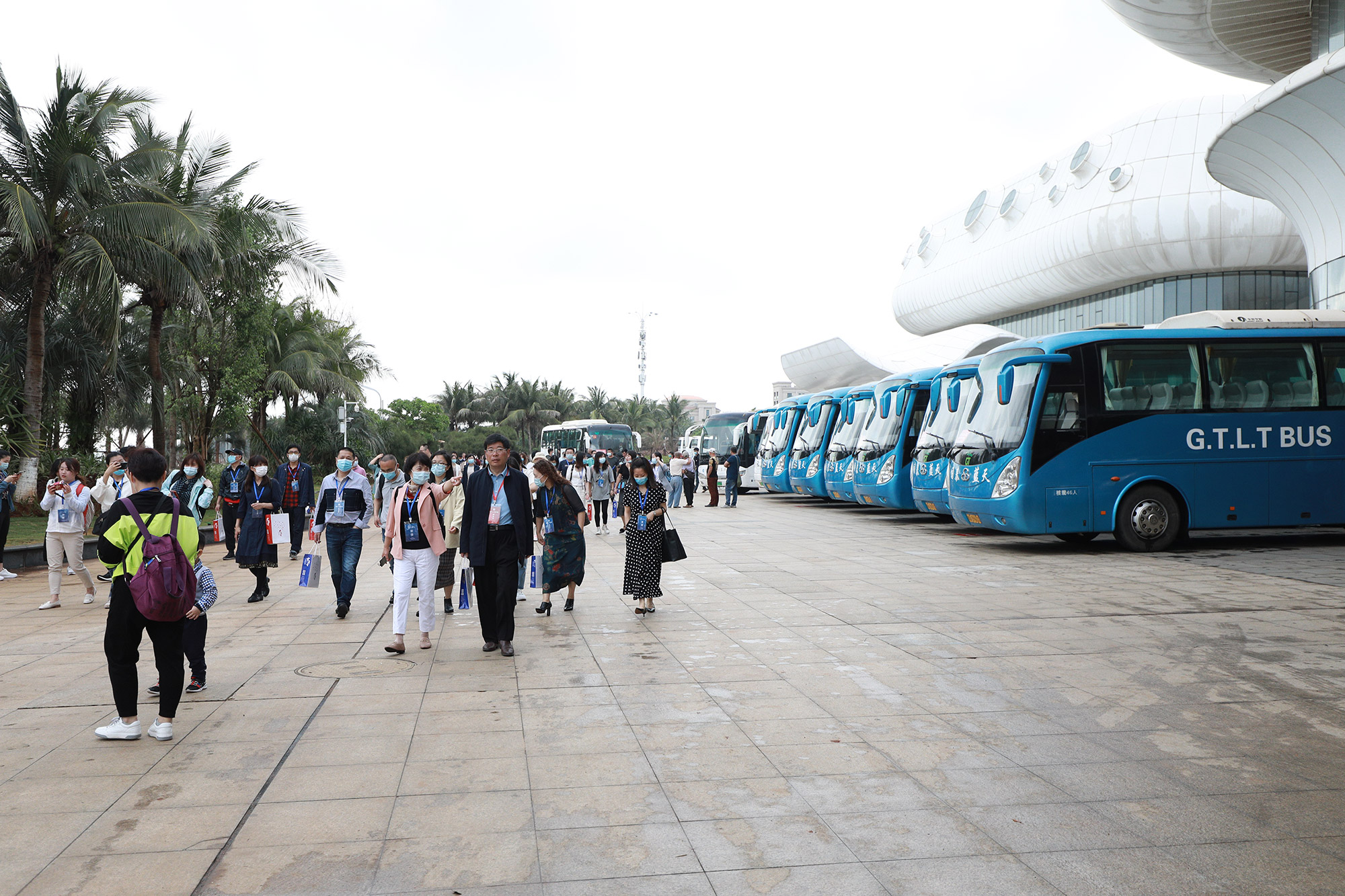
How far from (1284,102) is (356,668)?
2187cm

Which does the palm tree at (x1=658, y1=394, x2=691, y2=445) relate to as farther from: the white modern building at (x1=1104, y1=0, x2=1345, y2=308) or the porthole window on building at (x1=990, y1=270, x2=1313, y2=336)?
the white modern building at (x1=1104, y1=0, x2=1345, y2=308)

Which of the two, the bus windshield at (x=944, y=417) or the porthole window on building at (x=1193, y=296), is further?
the porthole window on building at (x=1193, y=296)

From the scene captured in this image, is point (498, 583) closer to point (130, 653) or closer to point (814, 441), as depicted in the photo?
point (130, 653)

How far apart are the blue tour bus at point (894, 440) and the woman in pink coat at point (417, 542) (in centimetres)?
1445

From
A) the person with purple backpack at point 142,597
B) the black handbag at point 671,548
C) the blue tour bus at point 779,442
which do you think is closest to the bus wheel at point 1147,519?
the black handbag at point 671,548

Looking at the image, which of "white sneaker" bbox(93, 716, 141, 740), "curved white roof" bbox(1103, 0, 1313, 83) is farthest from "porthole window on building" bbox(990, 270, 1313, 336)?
"white sneaker" bbox(93, 716, 141, 740)

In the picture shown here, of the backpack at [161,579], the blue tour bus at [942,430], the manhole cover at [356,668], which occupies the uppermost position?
the blue tour bus at [942,430]

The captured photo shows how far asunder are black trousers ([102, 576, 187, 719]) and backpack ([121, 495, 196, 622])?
0.06m

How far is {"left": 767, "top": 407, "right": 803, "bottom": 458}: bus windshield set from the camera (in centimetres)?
2952

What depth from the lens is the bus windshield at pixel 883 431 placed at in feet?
70.1

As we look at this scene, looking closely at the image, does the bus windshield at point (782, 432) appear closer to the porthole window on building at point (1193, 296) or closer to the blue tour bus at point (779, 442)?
the blue tour bus at point (779, 442)

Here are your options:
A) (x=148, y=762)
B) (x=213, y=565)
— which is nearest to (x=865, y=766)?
(x=148, y=762)

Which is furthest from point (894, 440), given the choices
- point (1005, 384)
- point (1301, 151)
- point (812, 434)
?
point (1301, 151)

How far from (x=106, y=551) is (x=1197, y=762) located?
564 cm
